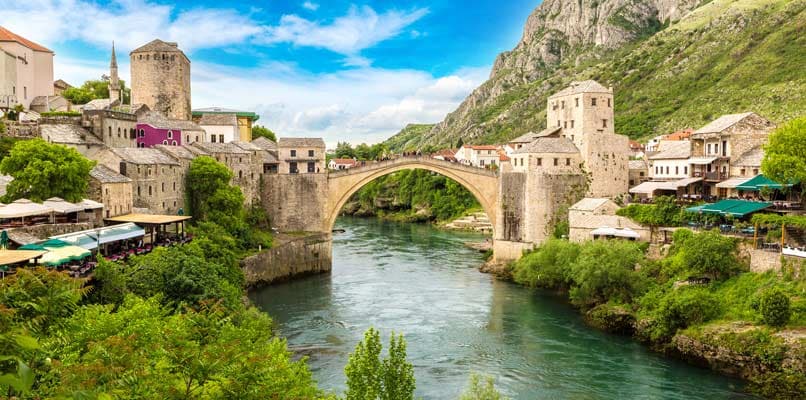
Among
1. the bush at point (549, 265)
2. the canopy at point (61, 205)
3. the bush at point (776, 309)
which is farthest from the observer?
the bush at point (549, 265)

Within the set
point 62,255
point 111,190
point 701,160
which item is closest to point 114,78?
point 111,190

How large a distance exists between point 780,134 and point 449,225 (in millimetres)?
44389

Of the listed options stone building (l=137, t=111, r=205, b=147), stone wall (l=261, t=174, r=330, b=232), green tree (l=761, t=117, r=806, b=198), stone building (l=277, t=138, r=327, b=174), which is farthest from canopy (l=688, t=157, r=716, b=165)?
stone building (l=137, t=111, r=205, b=147)

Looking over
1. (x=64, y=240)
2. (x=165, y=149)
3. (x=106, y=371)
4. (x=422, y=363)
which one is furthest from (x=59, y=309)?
(x=165, y=149)

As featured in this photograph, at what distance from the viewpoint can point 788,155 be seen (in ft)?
107

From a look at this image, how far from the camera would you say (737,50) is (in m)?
85.6

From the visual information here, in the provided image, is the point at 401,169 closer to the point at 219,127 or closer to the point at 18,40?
the point at 219,127

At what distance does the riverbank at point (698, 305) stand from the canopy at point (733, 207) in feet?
8.87

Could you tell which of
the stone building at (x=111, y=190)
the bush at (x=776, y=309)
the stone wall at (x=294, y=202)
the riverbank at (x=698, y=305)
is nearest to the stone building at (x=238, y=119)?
the stone wall at (x=294, y=202)

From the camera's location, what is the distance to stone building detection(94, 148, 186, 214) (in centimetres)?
3697

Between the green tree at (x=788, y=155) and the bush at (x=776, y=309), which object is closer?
the bush at (x=776, y=309)

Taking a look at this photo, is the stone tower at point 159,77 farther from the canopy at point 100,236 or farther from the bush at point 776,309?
the bush at point 776,309

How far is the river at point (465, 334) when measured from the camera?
957 inches

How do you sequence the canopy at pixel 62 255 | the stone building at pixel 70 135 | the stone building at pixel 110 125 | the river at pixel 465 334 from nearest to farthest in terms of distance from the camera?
the canopy at pixel 62 255 → the river at pixel 465 334 → the stone building at pixel 70 135 → the stone building at pixel 110 125
